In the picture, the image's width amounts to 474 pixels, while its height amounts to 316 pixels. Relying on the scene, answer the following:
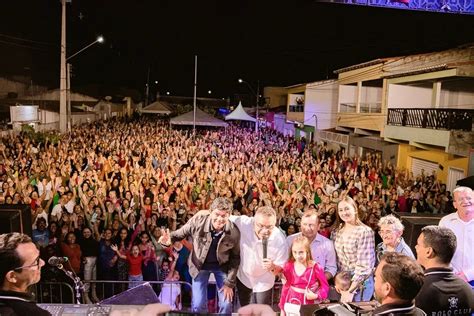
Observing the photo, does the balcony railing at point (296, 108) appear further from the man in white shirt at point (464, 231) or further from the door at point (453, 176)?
the man in white shirt at point (464, 231)

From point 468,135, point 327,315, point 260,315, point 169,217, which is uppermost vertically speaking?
point 468,135

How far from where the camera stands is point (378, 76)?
19641 millimetres

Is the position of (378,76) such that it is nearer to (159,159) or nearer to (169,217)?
(159,159)

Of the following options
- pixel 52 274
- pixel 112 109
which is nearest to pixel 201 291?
pixel 52 274

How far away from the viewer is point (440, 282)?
282 cm

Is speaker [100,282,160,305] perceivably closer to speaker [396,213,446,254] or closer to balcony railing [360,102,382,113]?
speaker [396,213,446,254]

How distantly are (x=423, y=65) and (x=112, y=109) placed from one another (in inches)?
1581

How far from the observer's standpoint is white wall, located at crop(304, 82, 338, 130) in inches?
1081

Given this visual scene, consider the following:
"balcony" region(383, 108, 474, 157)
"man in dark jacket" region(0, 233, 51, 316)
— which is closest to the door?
"balcony" region(383, 108, 474, 157)

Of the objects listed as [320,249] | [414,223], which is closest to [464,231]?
[414,223]

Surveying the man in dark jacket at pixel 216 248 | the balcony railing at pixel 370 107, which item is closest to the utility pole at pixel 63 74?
Result: the balcony railing at pixel 370 107

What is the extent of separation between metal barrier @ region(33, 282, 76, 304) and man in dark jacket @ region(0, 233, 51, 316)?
306 centimetres

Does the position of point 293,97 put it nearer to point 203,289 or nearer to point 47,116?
point 47,116

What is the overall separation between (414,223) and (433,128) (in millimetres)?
11592
